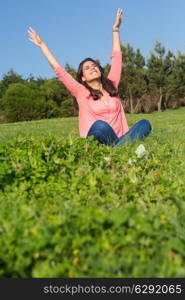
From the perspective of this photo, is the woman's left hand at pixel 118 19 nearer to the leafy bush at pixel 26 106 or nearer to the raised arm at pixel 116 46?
the raised arm at pixel 116 46

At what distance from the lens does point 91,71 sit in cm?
593

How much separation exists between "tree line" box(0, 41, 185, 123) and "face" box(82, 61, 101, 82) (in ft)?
119

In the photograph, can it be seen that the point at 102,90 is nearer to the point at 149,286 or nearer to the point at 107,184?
the point at 107,184

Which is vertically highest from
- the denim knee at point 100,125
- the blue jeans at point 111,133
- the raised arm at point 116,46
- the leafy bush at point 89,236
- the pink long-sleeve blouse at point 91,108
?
the raised arm at point 116,46

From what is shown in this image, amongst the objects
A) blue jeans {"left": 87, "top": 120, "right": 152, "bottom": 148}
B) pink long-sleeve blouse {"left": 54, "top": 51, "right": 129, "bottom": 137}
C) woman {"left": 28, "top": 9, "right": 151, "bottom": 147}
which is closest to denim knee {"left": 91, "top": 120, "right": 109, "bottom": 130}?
blue jeans {"left": 87, "top": 120, "right": 152, "bottom": 148}

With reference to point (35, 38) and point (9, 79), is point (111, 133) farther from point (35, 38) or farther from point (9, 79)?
point (9, 79)

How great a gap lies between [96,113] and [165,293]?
177 inches

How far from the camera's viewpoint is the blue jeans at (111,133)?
5.45 metres

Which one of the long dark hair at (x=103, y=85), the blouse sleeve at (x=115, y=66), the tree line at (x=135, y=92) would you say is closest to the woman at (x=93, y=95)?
the long dark hair at (x=103, y=85)

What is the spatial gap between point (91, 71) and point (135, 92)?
126 feet

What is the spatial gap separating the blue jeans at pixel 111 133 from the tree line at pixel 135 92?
36.6m

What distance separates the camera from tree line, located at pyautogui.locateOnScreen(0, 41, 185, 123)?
140 feet

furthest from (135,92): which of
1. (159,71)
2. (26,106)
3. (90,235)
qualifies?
(90,235)

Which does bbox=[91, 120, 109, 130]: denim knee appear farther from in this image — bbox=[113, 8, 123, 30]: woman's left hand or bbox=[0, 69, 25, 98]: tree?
bbox=[0, 69, 25, 98]: tree
